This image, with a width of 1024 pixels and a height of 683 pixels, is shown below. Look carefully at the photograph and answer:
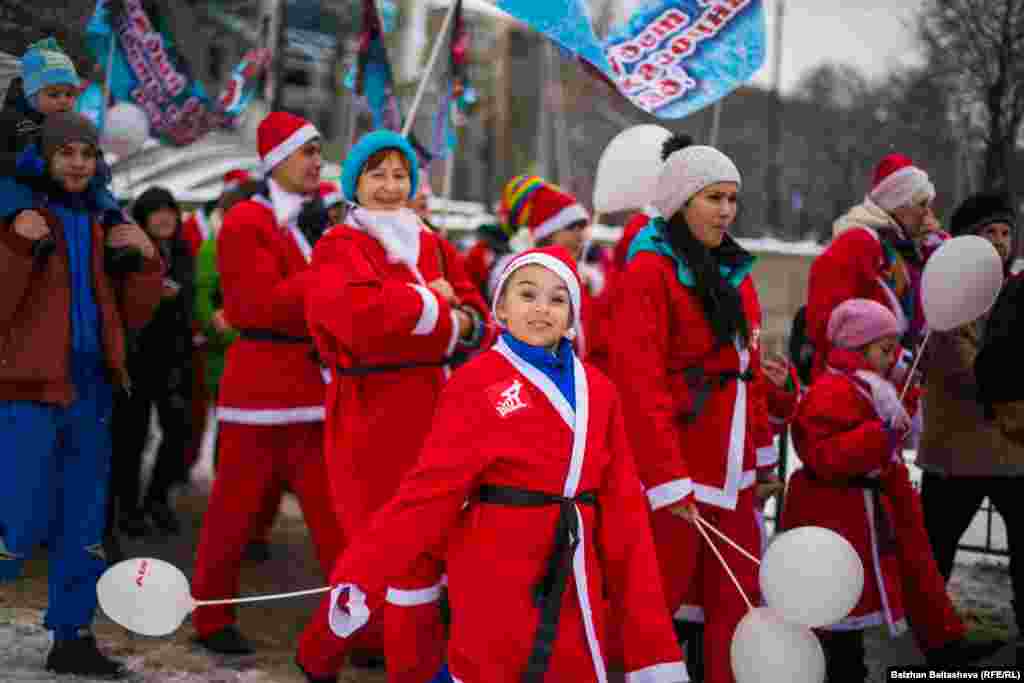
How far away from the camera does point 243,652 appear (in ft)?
15.6

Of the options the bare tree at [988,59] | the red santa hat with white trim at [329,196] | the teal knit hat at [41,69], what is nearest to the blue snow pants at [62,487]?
the teal knit hat at [41,69]

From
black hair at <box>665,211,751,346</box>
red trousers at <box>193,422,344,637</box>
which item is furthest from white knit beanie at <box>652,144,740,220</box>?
red trousers at <box>193,422,344,637</box>

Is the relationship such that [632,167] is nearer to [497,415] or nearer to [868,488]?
[868,488]

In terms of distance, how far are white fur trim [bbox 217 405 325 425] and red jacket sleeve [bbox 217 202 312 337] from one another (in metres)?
0.34

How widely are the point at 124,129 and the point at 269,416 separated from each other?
8.72ft

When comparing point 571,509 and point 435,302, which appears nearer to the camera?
point 571,509

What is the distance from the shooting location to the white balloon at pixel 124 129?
6590 mm

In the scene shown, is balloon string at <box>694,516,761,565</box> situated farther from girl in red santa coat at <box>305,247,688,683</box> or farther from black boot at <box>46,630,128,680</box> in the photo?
black boot at <box>46,630,128,680</box>

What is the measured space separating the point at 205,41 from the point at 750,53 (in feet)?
61.2

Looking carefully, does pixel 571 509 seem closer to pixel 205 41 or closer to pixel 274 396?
pixel 274 396

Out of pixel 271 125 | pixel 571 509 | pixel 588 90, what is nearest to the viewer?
pixel 571 509

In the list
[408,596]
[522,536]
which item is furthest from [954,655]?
[408,596]

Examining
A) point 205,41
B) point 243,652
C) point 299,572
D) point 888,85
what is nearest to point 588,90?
point 205,41

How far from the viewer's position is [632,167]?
5668 mm
